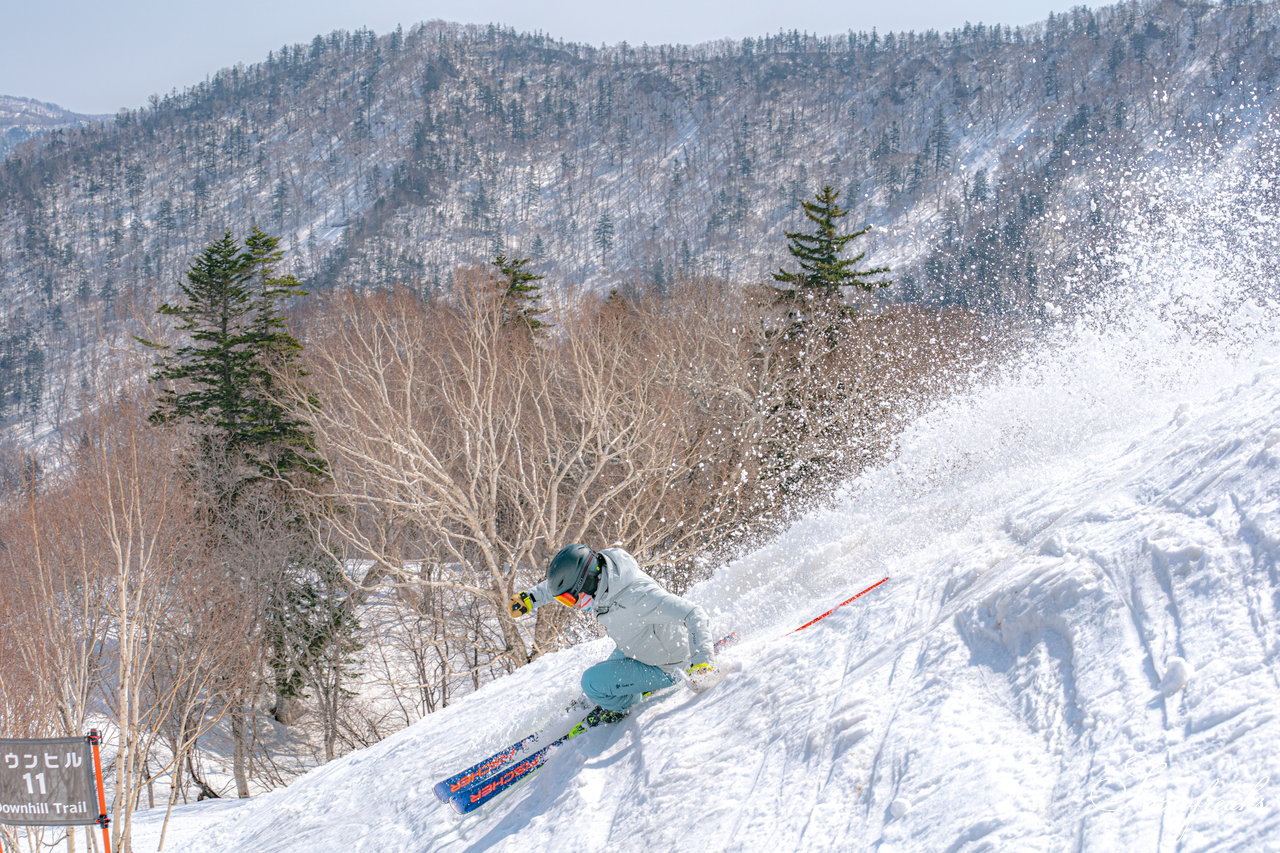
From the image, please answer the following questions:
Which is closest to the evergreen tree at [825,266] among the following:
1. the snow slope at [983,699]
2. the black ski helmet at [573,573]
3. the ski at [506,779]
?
the snow slope at [983,699]

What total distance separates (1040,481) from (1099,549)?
2224 mm

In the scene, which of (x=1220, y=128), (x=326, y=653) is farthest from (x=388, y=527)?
(x=1220, y=128)

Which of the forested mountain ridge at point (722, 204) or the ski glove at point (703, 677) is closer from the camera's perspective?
the ski glove at point (703, 677)

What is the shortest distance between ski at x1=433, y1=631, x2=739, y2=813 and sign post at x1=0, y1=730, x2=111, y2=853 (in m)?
3.43

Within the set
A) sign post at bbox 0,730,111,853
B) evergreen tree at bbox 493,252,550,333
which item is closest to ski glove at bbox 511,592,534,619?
sign post at bbox 0,730,111,853

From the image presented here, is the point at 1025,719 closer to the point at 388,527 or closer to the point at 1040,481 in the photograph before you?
the point at 1040,481

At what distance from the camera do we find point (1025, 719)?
10.1ft

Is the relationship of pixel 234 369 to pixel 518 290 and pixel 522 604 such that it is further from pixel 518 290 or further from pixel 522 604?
pixel 522 604

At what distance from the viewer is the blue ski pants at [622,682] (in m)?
4.80

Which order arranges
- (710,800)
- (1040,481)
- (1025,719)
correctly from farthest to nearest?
(1040,481), (710,800), (1025,719)

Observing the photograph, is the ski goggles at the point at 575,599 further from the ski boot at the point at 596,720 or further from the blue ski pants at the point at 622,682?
the ski boot at the point at 596,720

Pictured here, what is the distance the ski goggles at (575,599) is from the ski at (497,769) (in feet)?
2.94

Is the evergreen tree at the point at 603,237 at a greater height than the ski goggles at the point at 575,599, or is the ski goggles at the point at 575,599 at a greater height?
the evergreen tree at the point at 603,237

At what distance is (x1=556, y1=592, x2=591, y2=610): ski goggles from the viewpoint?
460 cm
